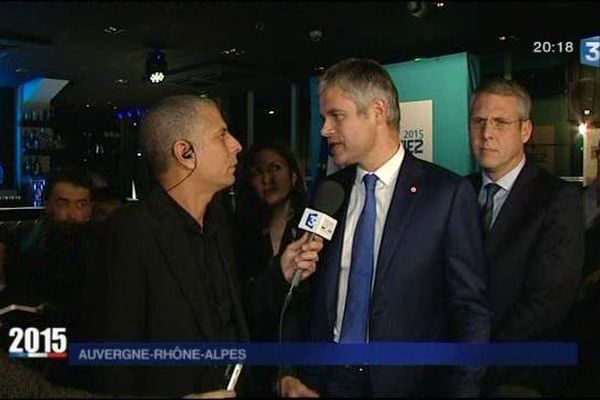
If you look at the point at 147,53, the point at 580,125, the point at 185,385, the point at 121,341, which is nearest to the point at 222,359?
the point at 185,385

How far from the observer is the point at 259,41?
1.28m

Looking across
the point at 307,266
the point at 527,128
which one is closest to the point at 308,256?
the point at 307,266

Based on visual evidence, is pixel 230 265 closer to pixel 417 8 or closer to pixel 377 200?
pixel 377 200

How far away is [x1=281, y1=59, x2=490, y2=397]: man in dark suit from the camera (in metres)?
1.26

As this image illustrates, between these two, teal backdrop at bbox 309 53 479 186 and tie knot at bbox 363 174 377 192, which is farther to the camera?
tie knot at bbox 363 174 377 192

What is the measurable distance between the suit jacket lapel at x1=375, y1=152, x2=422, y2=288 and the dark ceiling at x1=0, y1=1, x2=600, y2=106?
227 mm

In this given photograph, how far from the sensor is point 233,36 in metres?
1.28

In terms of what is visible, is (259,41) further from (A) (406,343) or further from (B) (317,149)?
(A) (406,343)

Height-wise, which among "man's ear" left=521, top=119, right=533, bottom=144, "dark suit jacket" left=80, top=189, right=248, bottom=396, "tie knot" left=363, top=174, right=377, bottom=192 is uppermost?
"man's ear" left=521, top=119, right=533, bottom=144

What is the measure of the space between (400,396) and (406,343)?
0.44 feet

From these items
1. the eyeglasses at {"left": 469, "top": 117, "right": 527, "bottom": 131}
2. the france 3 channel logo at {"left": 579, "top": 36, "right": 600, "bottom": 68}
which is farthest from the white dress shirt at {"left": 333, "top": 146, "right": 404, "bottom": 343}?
the france 3 channel logo at {"left": 579, "top": 36, "right": 600, "bottom": 68}

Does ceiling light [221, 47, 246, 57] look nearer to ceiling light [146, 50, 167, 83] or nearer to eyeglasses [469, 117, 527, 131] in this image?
ceiling light [146, 50, 167, 83]

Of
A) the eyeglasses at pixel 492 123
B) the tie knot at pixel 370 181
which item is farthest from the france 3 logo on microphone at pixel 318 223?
the eyeglasses at pixel 492 123

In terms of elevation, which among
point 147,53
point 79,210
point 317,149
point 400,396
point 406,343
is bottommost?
point 400,396
